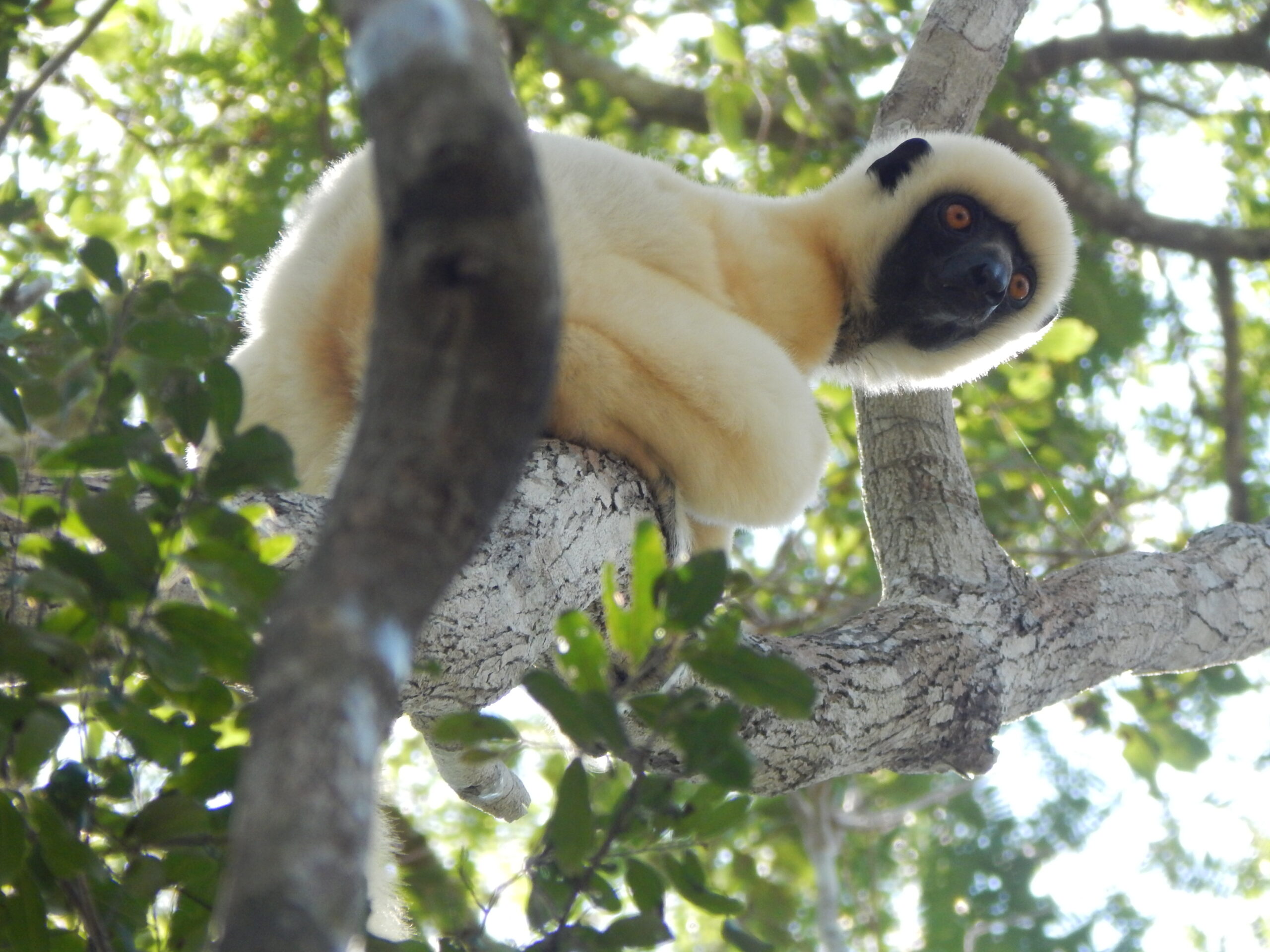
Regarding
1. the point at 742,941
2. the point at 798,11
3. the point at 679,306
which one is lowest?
the point at 742,941

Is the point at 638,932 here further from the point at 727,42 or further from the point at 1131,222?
the point at 1131,222

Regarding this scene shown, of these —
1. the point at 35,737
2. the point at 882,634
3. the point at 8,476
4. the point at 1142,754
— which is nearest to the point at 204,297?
the point at 8,476

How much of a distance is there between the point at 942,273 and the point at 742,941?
2826 millimetres

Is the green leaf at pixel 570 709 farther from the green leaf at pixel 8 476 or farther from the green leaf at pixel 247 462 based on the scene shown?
the green leaf at pixel 8 476

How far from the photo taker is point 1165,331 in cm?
754

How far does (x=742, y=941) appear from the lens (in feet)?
6.20

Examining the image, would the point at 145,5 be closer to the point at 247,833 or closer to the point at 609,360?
the point at 609,360

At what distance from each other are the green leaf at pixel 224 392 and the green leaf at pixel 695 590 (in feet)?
2.65

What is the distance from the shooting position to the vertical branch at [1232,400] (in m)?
6.05

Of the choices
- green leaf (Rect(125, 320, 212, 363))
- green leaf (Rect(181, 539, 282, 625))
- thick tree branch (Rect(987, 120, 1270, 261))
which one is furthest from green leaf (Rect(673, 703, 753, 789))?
thick tree branch (Rect(987, 120, 1270, 261))

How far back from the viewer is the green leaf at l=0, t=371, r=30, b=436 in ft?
6.57

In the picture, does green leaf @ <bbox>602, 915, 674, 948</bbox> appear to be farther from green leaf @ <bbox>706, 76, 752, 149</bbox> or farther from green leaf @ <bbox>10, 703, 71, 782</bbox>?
green leaf @ <bbox>706, 76, 752, 149</bbox>

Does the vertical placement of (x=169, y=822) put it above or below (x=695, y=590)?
→ below

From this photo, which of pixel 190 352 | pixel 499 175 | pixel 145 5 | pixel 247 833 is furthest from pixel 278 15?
pixel 247 833
